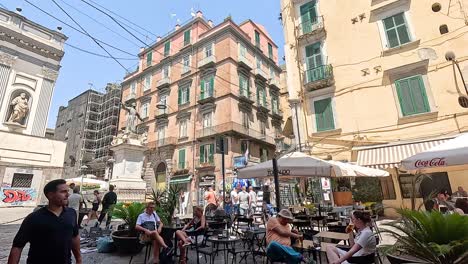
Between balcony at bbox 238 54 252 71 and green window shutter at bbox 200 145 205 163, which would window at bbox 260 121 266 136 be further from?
green window shutter at bbox 200 145 205 163

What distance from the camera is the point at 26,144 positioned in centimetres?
1802

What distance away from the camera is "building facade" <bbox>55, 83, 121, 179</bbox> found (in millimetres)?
38781

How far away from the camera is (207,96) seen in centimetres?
2647

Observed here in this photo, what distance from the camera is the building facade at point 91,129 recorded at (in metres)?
38.8

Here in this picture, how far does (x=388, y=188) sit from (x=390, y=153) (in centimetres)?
195

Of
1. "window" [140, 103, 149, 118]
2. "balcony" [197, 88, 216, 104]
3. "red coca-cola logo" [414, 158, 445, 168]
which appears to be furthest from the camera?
"window" [140, 103, 149, 118]

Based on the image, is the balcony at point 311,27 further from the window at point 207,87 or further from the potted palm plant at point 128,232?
the window at point 207,87

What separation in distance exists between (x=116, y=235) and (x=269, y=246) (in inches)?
152

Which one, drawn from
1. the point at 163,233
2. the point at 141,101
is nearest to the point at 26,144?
the point at 141,101

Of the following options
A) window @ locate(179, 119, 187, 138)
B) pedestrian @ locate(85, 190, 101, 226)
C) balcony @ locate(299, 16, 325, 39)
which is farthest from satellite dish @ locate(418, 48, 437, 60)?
window @ locate(179, 119, 187, 138)

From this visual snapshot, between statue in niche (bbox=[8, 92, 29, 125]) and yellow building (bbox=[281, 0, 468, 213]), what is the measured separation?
1969 centimetres

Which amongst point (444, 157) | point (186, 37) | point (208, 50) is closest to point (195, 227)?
point (444, 157)

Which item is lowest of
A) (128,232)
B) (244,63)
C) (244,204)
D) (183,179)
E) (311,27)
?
(128,232)

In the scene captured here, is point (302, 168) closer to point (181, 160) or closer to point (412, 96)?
point (412, 96)
